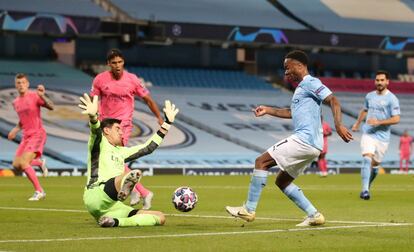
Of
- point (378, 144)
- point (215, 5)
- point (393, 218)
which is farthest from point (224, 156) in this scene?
point (393, 218)

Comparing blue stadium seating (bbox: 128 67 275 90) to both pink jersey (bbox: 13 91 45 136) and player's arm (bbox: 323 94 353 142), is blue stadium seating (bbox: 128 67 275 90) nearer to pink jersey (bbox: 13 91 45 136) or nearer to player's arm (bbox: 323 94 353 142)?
pink jersey (bbox: 13 91 45 136)

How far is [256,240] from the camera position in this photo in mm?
11977

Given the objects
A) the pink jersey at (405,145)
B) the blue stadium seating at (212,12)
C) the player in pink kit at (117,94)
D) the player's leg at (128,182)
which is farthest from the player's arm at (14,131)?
the blue stadium seating at (212,12)

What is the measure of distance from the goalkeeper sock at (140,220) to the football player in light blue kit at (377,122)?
8.05 meters

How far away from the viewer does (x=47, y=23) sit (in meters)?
48.9

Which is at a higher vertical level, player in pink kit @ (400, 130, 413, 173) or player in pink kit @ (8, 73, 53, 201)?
player in pink kit @ (8, 73, 53, 201)

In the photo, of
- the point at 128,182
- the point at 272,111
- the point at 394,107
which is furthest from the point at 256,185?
the point at 394,107

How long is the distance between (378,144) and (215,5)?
37296 millimetres

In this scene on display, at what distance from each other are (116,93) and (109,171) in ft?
12.8

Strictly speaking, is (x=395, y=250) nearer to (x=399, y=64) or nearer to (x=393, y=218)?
(x=393, y=218)

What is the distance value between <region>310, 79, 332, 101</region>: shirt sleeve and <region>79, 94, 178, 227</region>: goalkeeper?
188 centimetres

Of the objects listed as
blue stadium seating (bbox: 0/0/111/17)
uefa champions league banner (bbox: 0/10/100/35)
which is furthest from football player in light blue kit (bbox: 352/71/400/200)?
blue stadium seating (bbox: 0/0/111/17)

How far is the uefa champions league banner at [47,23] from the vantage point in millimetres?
47844

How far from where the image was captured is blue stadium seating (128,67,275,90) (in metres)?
56.5
